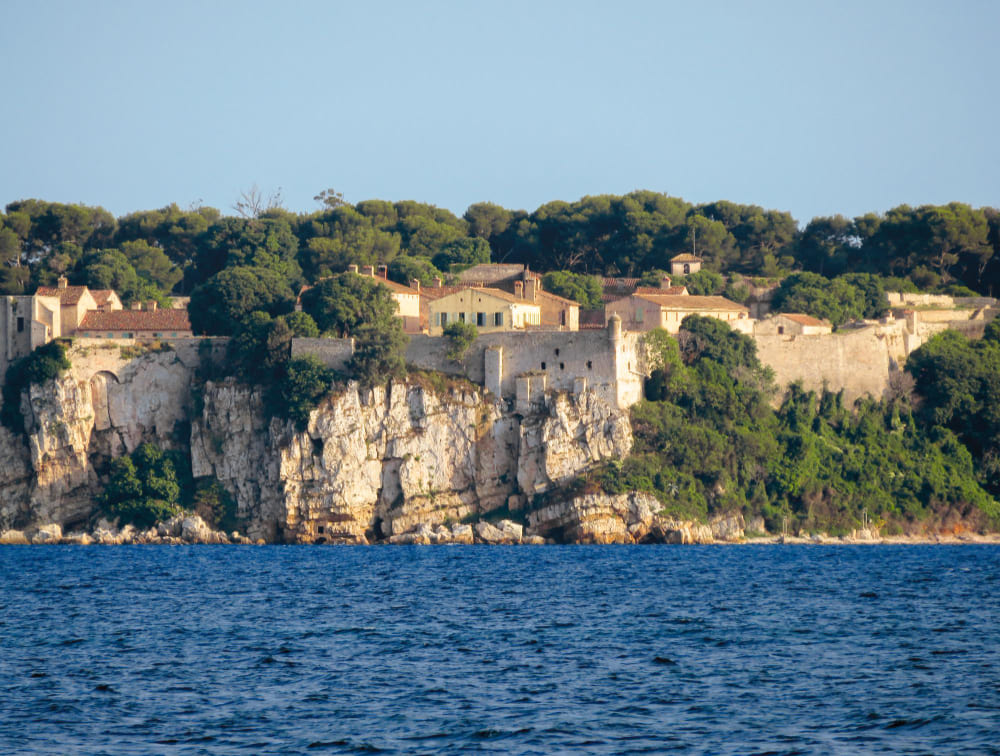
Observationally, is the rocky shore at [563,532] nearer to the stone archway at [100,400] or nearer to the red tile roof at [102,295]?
the stone archway at [100,400]

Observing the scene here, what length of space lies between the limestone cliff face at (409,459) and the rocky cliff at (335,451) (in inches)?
1.9

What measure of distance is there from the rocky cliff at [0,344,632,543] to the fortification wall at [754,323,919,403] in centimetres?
916

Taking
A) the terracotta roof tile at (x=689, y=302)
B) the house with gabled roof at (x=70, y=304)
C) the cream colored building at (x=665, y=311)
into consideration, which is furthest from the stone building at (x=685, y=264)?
the house with gabled roof at (x=70, y=304)

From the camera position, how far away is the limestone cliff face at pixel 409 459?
6084cm

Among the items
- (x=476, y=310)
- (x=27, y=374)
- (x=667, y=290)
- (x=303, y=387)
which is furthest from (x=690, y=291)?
(x=27, y=374)

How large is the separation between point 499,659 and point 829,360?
133ft

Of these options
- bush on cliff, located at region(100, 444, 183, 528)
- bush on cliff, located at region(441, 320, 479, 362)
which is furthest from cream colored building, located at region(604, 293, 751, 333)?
bush on cliff, located at region(100, 444, 183, 528)

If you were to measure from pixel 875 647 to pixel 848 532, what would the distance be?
105ft

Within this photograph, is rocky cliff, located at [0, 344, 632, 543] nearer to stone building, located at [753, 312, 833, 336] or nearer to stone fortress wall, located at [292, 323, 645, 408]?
stone fortress wall, located at [292, 323, 645, 408]

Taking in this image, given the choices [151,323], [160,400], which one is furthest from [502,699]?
[151,323]

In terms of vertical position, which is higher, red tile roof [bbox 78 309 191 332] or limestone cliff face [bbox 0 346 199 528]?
red tile roof [bbox 78 309 191 332]

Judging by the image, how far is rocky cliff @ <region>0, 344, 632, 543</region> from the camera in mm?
60875

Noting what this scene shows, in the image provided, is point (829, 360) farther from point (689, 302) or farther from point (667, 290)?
point (667, 290)

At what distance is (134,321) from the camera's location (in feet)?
225
